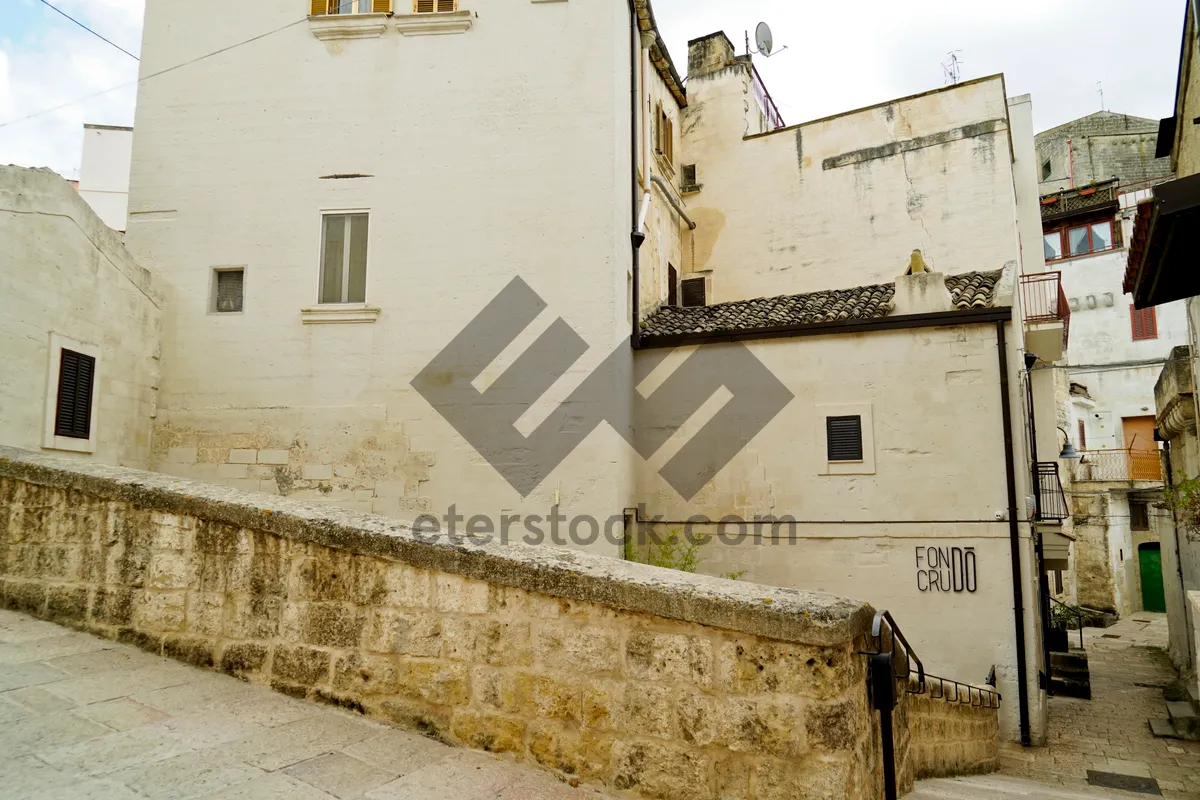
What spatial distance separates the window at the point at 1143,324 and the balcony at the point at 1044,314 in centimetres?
1775

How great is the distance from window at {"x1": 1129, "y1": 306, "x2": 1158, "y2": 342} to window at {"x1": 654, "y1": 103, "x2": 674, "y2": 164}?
20.4m

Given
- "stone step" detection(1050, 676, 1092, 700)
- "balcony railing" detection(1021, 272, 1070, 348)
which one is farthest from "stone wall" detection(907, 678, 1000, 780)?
"balcony railing" detection(1021, 272, 1070, 348)

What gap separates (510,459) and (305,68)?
19.5ft

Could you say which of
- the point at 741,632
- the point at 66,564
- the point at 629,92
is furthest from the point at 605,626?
the point at 629,92

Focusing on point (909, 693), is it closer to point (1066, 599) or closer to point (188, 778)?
point (188, 778)

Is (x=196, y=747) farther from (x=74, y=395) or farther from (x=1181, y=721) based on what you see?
(x=1181, y=721)

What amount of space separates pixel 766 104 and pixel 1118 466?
1775 cm

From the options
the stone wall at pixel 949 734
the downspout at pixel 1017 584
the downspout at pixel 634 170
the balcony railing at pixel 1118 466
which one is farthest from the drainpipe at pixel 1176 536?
the downspout at pixel 634 170

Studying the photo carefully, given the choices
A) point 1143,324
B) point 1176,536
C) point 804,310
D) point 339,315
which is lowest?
point 1176,536

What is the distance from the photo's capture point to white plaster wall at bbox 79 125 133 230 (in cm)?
1719

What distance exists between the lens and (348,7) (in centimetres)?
1098

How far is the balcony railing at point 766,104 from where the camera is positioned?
16.9 m

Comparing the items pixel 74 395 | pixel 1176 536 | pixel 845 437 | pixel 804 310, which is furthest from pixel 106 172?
pixel 1176 536

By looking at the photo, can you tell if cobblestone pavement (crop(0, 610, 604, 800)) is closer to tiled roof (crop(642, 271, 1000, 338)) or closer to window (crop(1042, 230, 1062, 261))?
tiled roof (crop(642, 271, 1000, 338))
